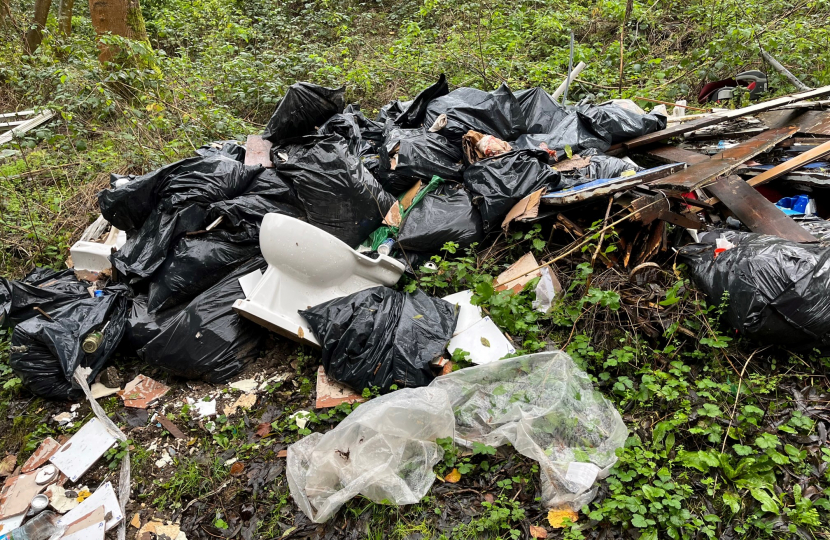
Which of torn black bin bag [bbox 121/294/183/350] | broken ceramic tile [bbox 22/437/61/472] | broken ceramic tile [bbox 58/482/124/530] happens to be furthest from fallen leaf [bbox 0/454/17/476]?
torn black bin bag [bbox 121/294/183/350]

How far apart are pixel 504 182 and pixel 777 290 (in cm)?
135

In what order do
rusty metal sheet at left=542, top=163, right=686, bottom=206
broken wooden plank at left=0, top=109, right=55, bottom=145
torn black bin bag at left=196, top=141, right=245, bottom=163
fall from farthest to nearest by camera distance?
broken wooden plank at left=0, top=109, right=55, bottom=145 < torn black bin bag at left=196, top=141, right=245, bottom=163 < rusty metal sheet at left=542, top=163, right=686, bottom=206

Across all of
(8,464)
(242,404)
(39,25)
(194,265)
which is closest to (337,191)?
(194,265)

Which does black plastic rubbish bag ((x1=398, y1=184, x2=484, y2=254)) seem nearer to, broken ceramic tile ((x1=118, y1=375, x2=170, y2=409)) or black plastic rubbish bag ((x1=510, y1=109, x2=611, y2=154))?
black plastic rubbish bag ((x1=510, y1=109, x2=611, y2=154))

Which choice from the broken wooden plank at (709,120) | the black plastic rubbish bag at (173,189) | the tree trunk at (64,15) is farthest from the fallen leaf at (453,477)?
the tree trunk at (64,15)

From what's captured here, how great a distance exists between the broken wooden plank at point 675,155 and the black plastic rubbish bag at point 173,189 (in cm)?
264

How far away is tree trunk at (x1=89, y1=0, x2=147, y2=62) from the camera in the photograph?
15.5 ft

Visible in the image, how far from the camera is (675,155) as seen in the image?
3205mm

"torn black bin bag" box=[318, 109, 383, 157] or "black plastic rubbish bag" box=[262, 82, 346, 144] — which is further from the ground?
"black plastic rubbish bag" box=[262, 82, 346, 144]

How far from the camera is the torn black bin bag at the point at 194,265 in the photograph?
2.66 meters

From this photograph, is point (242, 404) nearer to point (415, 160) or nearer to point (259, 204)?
point (259, 204)

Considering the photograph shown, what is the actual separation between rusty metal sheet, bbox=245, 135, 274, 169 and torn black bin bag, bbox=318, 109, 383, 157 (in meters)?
0.37

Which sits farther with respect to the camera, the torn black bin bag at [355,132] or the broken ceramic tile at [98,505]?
the torn black bin bag at [355,132]

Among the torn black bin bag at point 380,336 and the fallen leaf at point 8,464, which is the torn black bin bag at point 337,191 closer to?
the torn black bin bag at point 380,336
